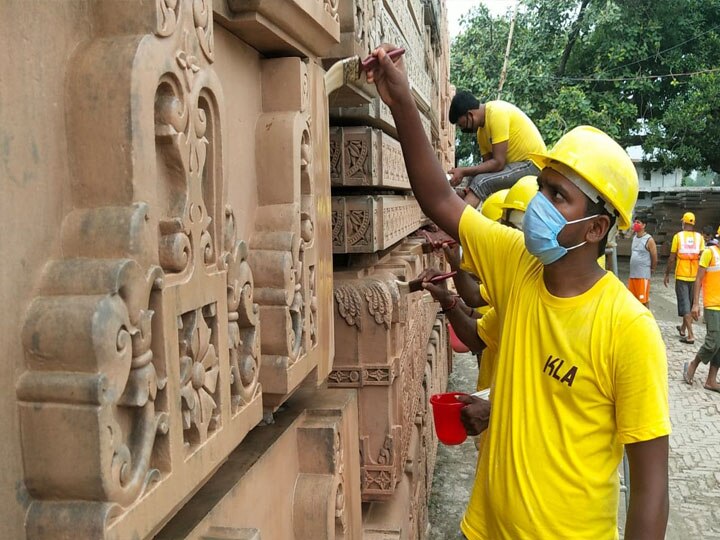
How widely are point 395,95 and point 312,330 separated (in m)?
0.93

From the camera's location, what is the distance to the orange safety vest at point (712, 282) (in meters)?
8.20

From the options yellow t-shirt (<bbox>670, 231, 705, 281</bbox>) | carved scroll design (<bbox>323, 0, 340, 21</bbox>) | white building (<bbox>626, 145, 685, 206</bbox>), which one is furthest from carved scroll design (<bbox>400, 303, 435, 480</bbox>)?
white building (<bbox>626, 145, 685, 206</bbox>)

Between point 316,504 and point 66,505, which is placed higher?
point 66,505

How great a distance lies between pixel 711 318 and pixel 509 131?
15.0 feet

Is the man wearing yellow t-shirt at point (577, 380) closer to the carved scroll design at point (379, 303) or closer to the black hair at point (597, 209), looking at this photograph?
the black hair at point (597, 209)

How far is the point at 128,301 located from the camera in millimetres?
816

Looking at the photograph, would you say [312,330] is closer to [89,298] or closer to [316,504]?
[316,504]

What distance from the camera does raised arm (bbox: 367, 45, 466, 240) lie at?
2.20 m

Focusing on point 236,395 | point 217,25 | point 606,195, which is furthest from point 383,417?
point 217,25

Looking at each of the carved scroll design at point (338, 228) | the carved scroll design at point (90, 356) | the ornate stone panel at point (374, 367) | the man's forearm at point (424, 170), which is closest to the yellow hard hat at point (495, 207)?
the ornate stone panel at point (374, 367)

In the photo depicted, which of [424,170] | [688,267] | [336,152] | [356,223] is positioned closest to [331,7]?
[424,170]

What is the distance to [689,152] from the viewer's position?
16.8 m

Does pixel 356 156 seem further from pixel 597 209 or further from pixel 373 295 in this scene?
pixel 597 209

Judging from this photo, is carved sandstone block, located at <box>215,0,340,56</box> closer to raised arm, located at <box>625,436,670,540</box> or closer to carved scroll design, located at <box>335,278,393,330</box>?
raised arm, located at <box>625,436,670,540</box>
